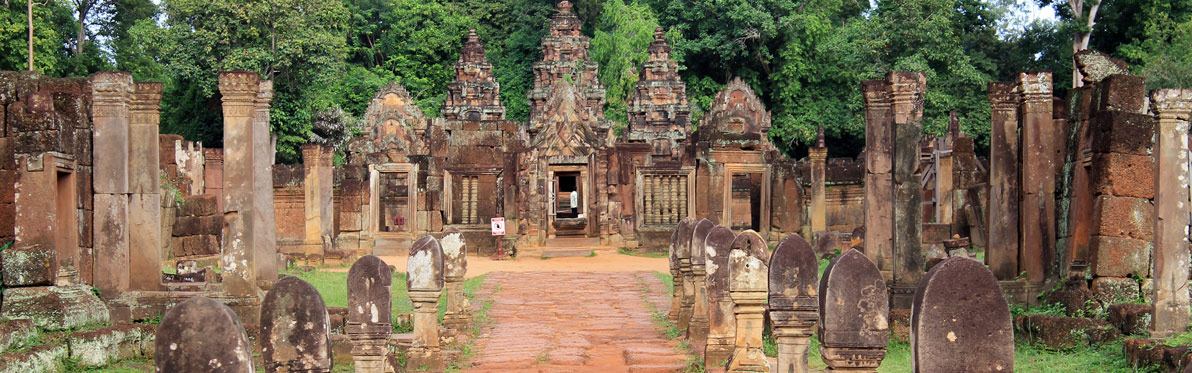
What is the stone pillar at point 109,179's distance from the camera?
12250 mm

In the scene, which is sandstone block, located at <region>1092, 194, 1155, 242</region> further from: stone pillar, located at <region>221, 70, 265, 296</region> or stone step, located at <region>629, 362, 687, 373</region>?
stone pillar, located at <region>221, 70, 265, 296</region>

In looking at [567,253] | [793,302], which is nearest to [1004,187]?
[793,302]

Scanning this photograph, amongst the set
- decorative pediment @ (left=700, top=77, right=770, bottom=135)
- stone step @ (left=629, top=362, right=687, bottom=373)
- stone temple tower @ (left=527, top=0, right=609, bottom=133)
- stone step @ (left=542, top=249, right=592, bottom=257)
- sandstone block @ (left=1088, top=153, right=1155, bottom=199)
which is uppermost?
stone temple tower @ (left=527, top=0, right=609, bottom=133)

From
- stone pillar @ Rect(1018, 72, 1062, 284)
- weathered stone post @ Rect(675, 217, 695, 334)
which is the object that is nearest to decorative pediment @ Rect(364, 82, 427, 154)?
weathered stone post @ Rect(675, 217, 695, 334)

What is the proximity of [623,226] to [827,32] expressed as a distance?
77.7ft

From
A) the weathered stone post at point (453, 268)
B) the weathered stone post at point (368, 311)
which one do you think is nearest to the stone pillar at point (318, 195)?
the weathered stone post at point (453, 268)

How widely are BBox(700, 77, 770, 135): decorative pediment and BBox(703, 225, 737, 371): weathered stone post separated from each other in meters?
15.9

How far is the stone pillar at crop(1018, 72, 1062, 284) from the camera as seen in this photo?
13.0m

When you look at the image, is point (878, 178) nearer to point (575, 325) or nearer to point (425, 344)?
point (575, 325)

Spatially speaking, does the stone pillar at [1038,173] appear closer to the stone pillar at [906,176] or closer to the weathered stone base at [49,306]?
the stone pillar at [906,176]

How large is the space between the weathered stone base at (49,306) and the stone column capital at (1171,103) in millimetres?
10033

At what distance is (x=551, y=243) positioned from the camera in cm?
2614

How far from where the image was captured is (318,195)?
2467 cm

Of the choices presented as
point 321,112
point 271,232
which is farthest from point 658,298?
point 321,112
